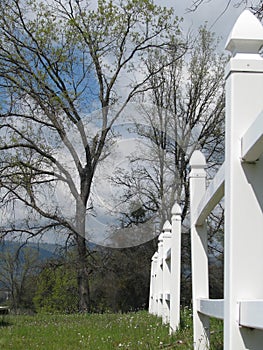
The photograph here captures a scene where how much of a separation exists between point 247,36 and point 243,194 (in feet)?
1.27

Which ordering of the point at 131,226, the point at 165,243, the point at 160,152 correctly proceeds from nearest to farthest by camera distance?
the point at 165,243 < the point at 131,226 < the point at 160,152

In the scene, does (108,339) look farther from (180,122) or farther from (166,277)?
(180,122)

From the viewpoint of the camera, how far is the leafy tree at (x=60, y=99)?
46.4 feet

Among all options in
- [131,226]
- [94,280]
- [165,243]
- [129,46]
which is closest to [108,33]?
[129,46]

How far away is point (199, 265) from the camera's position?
286cm

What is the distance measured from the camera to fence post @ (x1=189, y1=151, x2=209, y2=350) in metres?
2.85

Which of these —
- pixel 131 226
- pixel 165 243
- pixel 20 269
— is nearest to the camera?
pixel 165 243

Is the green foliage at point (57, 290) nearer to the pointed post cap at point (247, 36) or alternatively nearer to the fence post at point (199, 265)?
the fence post at point (199, 265)

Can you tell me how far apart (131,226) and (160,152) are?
2.06 metres

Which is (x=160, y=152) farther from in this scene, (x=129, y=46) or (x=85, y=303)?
(x=85, y=303)

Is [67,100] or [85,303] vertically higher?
[67,100]

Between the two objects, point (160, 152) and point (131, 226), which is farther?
point (160, 152)

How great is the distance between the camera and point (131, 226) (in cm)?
1380

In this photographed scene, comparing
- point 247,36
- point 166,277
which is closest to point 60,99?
point 166,277
